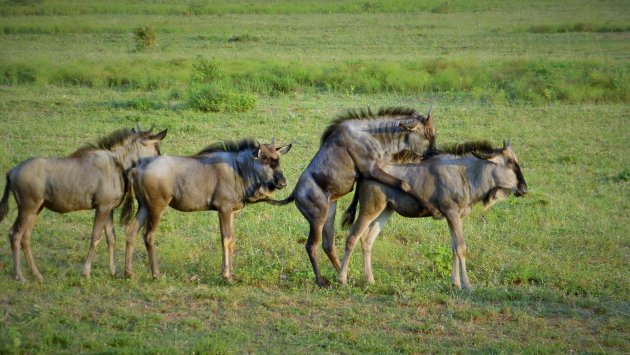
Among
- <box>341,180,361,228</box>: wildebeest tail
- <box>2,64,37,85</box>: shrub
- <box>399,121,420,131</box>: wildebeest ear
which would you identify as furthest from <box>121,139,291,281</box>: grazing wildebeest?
<box>2,64,37,85</box>: shrub

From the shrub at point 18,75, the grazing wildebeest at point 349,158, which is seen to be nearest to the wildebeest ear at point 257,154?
the grazing wildebeest at point 349,158

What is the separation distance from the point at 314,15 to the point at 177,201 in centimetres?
3931

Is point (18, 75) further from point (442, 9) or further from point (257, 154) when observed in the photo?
point (442, 9)

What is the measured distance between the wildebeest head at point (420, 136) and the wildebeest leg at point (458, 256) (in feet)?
2.78

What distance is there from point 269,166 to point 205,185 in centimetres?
69

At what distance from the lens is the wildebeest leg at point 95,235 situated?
8445 mm

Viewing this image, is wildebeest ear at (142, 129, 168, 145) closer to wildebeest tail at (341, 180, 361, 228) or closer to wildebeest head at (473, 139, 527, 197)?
wildebeest tail at (341, 180, 361, 228)

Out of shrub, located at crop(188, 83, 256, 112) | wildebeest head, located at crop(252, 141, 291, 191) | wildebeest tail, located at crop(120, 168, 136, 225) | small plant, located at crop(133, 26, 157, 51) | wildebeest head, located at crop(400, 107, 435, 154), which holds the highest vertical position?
wildebeest head, located at crop(400, 107, 435, 154)

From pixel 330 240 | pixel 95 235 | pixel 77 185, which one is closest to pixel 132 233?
pixel 95 235

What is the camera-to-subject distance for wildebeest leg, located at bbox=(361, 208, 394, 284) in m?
8.77

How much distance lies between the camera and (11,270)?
865 centimetres

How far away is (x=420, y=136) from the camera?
9.16 meters

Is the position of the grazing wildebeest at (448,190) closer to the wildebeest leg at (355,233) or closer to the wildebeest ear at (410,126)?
the wildebeest leg at (355,233)

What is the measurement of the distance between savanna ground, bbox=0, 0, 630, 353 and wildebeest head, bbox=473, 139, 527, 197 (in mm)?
851
